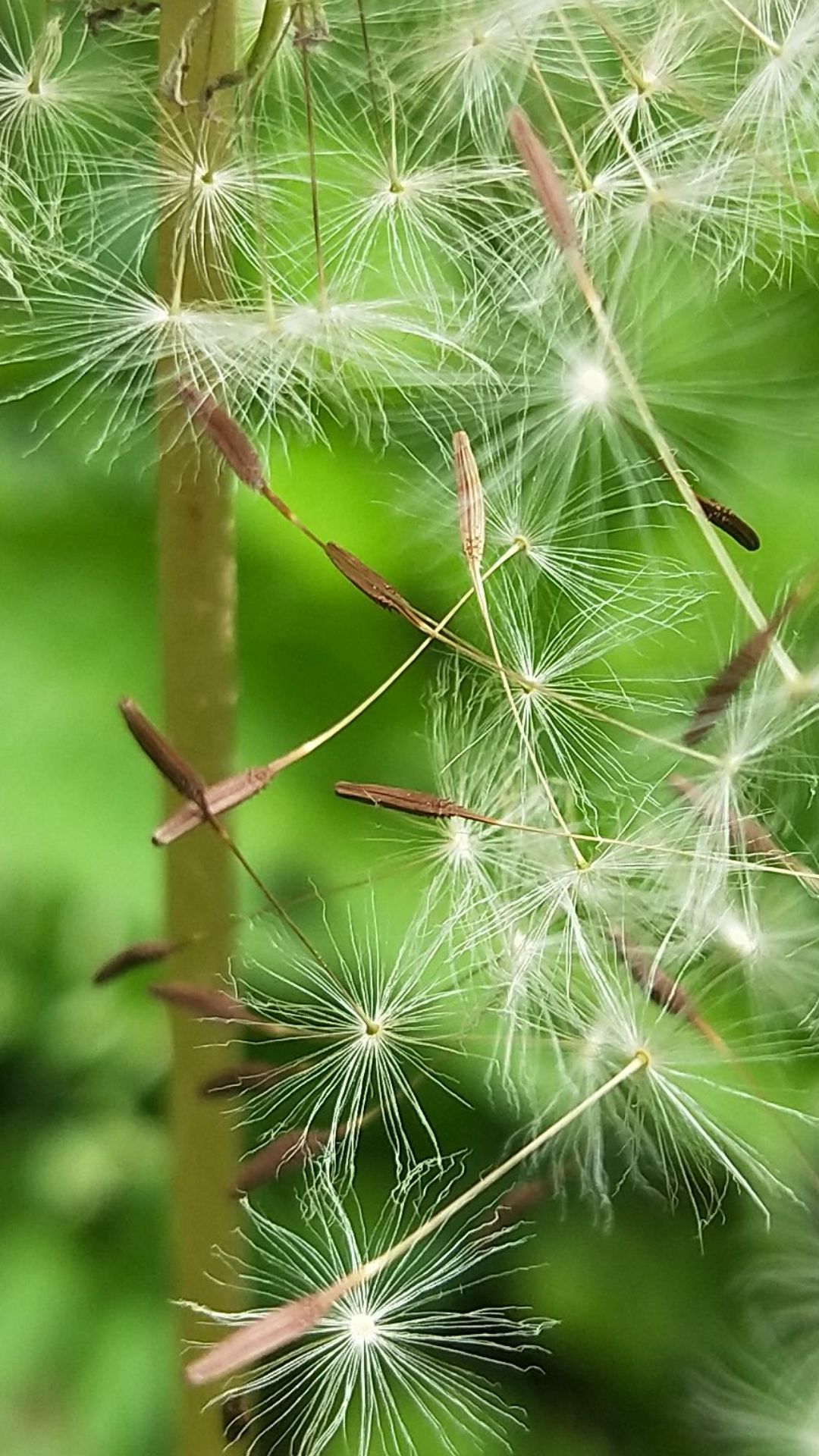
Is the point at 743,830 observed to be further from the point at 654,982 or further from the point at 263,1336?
the point at 263,1336

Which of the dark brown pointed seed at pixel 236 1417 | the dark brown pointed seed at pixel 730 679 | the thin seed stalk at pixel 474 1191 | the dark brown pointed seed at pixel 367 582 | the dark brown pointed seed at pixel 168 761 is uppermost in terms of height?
the dark brown pointed seed at pixel 730 679

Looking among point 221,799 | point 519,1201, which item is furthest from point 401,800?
point 519,1201

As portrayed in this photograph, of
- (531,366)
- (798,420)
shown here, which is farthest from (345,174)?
(798,420)

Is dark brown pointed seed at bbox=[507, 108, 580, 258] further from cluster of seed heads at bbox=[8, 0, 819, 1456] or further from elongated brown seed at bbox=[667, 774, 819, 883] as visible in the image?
elongated brown seed at bbox=[667, 774, 819, 883]

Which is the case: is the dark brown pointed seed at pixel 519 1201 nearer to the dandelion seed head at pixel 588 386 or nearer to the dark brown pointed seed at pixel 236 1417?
the dark brown pointed seed at pixel 236 1417

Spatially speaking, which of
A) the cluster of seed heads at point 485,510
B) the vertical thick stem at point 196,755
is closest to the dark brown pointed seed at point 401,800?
the cluster of seed heads at point 485,510

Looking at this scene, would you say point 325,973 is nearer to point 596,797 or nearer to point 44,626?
point 596,797
